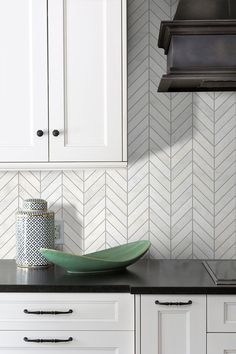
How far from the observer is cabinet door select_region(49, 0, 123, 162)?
9.07 ft

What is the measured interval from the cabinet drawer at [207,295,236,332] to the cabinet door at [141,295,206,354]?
Result: 2cm

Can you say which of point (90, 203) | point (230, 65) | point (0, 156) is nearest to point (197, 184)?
point (90, 203)

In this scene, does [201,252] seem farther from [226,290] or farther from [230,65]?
[230,65]

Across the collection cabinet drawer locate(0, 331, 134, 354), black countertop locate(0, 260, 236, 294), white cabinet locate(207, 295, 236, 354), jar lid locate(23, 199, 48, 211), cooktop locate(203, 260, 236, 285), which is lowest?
cabinet drawer locate(0, 331, 134, 354)

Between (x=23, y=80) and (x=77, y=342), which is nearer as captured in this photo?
(x=77, y=342)

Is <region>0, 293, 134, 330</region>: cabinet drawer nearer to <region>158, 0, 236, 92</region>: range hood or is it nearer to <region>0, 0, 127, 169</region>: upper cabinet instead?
<region>0, 0, 127, 169</region>: upper cabinet

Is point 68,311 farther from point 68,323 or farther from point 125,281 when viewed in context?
point 125,281

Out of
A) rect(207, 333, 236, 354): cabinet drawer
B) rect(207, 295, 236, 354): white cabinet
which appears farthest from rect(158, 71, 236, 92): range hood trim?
rect(207, 333, 236, 354): cabinet drawer

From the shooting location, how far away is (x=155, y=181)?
122 inches

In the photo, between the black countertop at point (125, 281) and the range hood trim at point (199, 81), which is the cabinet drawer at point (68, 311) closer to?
the black countertop at point (125, 281)

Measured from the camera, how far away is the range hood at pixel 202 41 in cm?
251

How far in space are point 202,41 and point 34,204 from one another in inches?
40.4

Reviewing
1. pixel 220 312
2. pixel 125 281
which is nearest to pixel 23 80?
pixel 125 281

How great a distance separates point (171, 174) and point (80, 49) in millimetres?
761
